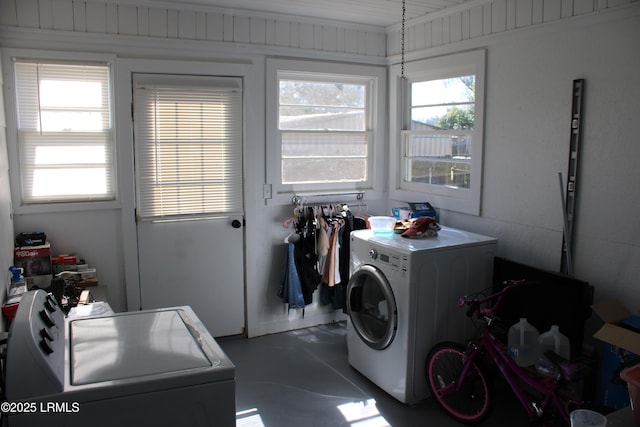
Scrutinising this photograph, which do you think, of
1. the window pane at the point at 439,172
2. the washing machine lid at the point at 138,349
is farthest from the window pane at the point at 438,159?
the washing machine lid at the point at 138,349

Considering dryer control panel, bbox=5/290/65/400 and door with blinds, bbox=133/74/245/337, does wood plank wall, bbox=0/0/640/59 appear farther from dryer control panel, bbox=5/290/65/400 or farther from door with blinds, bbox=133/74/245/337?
dryer control panel, bbox=5/290/65/400

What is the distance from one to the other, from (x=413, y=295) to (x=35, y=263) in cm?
237

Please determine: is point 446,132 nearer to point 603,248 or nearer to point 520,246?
point 520,246

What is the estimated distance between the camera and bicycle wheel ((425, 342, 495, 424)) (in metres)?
2.89

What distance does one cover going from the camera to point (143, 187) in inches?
152

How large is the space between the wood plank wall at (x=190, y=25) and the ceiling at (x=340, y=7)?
105 mm

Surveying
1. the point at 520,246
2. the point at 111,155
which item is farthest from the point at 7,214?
the point at 520,246

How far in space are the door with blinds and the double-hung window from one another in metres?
0.23

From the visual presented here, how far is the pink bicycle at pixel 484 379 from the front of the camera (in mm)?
2561

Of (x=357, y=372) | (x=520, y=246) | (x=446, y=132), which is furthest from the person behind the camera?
(x=446, y=132)

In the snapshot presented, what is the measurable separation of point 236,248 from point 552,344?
243 centimetres

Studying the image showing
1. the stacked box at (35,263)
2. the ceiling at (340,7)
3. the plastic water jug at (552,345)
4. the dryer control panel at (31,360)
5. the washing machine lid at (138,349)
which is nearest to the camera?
the dryer control panel at (31,360)

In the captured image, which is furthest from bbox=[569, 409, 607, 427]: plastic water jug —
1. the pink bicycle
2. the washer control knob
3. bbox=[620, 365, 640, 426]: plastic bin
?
the washer control knob

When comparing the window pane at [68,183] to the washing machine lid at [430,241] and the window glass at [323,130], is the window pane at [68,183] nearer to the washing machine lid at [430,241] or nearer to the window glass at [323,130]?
the window glass at [323,130]
